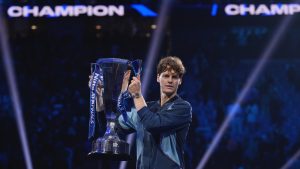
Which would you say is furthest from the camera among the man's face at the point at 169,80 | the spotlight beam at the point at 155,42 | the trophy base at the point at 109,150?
the spotlight beam at the point at 155,42

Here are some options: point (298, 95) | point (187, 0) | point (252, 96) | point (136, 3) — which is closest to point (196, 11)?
point (187, 0)

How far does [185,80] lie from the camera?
802 centimetres

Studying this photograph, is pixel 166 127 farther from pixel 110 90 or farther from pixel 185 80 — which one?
pixel 185 80

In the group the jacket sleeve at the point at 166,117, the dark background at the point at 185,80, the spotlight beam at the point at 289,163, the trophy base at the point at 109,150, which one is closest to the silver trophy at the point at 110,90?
the trophy base at the point at 109,150

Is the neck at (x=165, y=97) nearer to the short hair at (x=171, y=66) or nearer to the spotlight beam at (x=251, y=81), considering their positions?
the short hair at (x=171, y=66)

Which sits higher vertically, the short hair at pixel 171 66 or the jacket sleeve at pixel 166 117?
the short hair at pixel 171 66

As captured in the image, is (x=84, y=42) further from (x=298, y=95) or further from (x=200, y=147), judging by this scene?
(x=298, y=95)

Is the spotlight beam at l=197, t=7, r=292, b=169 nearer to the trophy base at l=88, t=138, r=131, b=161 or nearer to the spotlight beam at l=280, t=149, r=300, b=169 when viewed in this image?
the spotlight beam at l=280, t=149, r=300, b=169

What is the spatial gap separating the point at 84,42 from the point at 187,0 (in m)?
1.99

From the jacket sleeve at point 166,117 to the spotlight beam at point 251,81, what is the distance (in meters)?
4.78

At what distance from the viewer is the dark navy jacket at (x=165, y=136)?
233 cm

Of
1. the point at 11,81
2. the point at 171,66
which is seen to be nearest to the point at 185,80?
the point at 11,81

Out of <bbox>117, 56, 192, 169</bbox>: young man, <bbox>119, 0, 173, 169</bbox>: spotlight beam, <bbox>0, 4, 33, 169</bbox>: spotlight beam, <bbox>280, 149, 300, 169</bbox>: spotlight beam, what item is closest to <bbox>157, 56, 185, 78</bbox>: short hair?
<bbox>117, 56, 192, 169</bbox>: young man

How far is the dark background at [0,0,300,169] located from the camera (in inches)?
291
